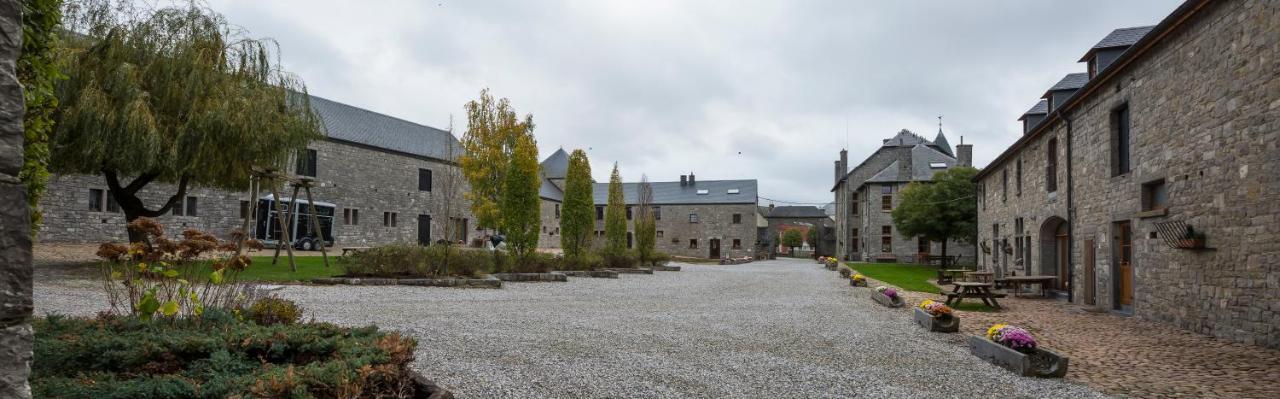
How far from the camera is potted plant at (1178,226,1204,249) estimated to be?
9.21 meters

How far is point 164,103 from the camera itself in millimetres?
14719

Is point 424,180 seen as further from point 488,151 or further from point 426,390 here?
point 426,390

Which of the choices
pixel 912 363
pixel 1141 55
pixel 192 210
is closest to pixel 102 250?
pixel 912 363

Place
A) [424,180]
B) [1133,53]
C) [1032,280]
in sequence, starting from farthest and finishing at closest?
[424,180] < [1032,280] < [1133,53]

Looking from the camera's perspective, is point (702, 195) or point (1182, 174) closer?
point (1182, 174)

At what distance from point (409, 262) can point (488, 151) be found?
14.2 m

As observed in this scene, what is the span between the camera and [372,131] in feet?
117

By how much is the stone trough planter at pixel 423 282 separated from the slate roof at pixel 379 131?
16961mm

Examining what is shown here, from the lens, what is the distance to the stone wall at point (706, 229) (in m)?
51.0

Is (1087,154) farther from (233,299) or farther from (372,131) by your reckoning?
(372,131)

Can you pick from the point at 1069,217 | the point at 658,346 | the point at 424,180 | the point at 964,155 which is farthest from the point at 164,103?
the point at 964,155

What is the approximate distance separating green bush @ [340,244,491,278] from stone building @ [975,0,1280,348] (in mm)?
13085

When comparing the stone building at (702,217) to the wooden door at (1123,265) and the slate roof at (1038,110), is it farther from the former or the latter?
the wooden door at (1123,265)

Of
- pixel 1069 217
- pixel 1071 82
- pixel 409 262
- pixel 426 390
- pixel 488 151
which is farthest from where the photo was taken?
pixel 488 151
